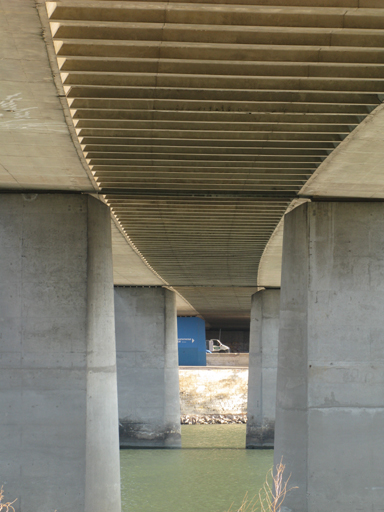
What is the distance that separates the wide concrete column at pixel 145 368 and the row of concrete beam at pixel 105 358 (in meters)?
14.4

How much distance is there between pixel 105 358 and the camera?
34.8 ft

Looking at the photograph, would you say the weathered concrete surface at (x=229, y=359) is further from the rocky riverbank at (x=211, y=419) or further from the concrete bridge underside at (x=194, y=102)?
the concrete bridge underside at (x=194, y=102)

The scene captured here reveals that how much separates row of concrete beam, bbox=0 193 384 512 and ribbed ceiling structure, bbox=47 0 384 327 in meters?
1.10

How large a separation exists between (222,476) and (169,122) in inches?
530

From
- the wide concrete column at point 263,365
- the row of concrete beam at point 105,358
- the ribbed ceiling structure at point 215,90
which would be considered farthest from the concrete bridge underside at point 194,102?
the wide concrete column at point 263,365

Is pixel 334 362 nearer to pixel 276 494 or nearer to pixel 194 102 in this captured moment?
pixel 276 494

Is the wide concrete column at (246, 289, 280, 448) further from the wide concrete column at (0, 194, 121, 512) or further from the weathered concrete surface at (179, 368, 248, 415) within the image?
the wide concrete column at (0, 194, 121, 512)

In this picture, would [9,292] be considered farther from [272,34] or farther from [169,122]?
[272,34]

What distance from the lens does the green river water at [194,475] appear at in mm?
14555

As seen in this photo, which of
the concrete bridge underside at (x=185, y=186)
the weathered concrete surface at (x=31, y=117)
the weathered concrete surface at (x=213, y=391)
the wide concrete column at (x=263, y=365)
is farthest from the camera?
the weathered concrete surface at (x=213, y=391)

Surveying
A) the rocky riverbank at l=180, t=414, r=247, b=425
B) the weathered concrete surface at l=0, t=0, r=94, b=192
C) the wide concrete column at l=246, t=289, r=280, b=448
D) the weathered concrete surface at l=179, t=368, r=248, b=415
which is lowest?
the rocky riverbank at l=180, t=414, r=247, b=425

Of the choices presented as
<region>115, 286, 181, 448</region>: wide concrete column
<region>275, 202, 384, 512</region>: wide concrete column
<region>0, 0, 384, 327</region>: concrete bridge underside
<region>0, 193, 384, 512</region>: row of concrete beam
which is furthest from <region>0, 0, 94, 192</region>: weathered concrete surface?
<region>115, 286, 181, 448</region>: wide concrete column

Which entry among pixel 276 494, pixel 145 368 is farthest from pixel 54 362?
pixel 145 368

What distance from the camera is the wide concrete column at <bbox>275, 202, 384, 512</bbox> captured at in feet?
32.8
